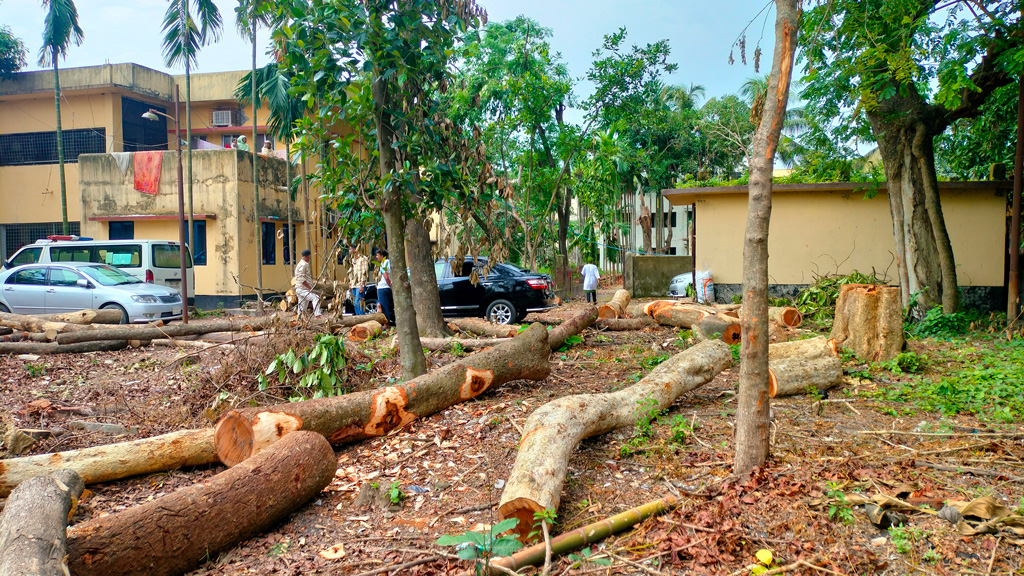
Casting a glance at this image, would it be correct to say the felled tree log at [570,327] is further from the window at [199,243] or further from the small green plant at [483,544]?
the window at [199,243]

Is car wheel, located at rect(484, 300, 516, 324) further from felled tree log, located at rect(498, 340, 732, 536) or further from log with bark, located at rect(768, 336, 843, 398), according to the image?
log with bark, located at rect(768, 336, 843, 398)

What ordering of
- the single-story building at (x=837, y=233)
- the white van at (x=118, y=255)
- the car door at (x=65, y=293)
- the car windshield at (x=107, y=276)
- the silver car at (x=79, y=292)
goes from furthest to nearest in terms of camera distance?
the white van at (x=118, y=255) < the car windshield at (x=107, y=276) < the car door at (x=65, y=293) < the silver car at (x=79, y=292) < the single-story building at (x=837, y=233)

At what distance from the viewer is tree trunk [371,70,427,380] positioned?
6242 millimetres

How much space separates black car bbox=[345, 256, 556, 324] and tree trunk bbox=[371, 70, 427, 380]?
5.73 metres

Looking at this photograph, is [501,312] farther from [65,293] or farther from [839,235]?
[65,293]

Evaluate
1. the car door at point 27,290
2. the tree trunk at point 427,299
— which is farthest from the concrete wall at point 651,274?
the car door at point 27,290

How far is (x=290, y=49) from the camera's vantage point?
5625 millimetres

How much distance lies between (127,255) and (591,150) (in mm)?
14432

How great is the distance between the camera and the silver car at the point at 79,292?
1298 centimetres

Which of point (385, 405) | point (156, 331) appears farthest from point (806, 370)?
point (156, 331)

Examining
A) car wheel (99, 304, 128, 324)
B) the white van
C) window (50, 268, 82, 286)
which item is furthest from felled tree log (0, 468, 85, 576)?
the white van

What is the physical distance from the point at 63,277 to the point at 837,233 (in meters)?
17.1

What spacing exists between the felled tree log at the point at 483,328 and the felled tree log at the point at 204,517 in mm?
5732

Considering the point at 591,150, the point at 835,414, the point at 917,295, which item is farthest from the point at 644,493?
the point at 591,150
